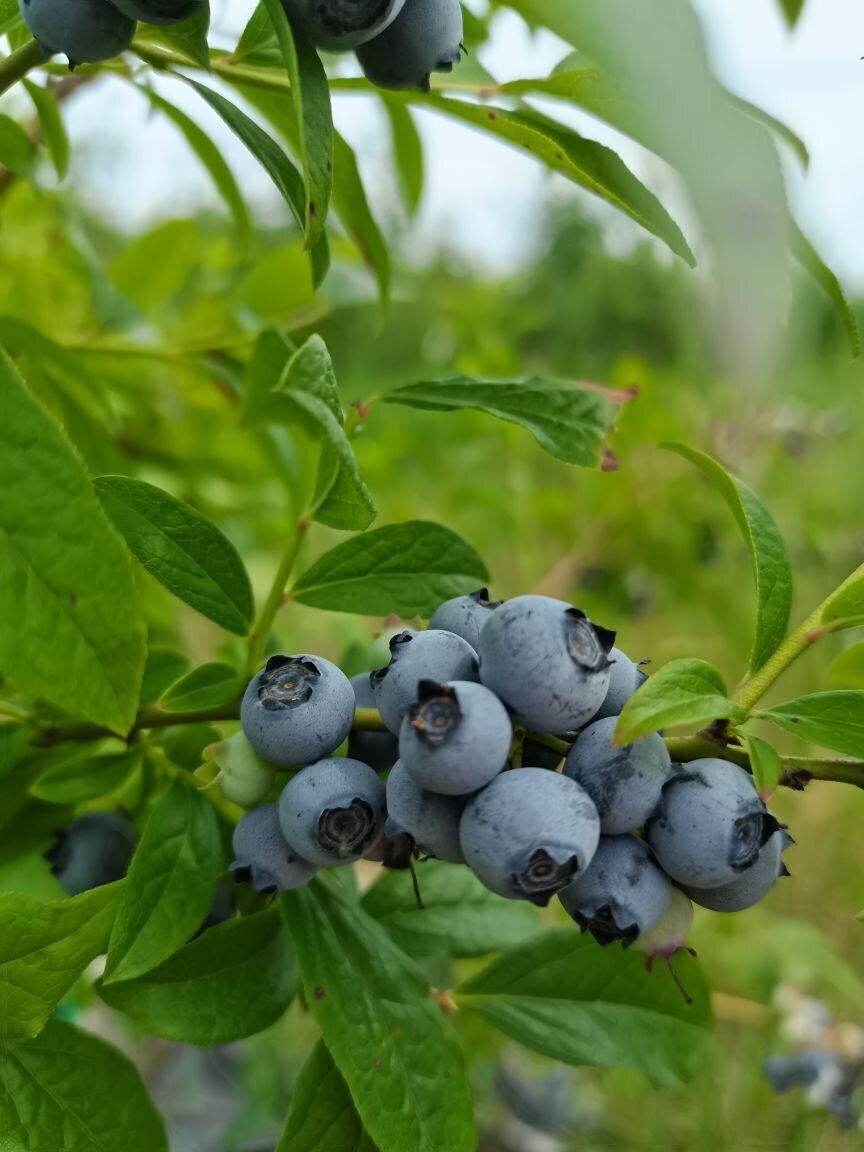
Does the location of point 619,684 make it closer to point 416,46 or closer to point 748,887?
point 748,887

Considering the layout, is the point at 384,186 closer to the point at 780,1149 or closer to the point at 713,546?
the point at 713,546

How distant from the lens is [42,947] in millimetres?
543

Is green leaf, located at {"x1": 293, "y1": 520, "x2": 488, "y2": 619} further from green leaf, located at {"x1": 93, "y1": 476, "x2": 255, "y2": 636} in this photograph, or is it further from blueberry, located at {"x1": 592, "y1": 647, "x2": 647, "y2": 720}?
blueberry, located at {"x1": 592, "y1": 647, "x2": 647, "y2": 720}

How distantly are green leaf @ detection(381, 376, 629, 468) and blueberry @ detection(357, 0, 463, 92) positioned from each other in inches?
7.7

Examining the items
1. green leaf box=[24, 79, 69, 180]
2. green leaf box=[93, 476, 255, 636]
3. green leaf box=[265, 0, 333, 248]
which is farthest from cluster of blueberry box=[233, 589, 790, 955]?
green leaf box=[24, 79, 69, 180]

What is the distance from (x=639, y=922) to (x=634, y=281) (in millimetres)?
6924

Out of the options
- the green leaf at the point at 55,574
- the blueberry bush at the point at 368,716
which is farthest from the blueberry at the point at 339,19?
the green leaf at the point at 55,574

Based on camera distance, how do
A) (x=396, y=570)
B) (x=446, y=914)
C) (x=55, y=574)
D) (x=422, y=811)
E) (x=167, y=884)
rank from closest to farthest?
(x=55, y=574) < (x=422, y=811) < (x=167, y=884) < (x=396, y=570) < (x=446, y=914)

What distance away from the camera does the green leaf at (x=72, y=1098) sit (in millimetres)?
578

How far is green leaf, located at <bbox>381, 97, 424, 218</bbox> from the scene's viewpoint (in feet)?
2.79

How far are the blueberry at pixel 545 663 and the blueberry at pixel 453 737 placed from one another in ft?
0.05

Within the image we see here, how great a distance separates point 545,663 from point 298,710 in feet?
0.47

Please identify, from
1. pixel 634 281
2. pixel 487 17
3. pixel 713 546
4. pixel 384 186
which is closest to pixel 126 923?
pixel 487 17

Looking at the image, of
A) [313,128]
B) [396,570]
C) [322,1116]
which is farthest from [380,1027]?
[313,128]
